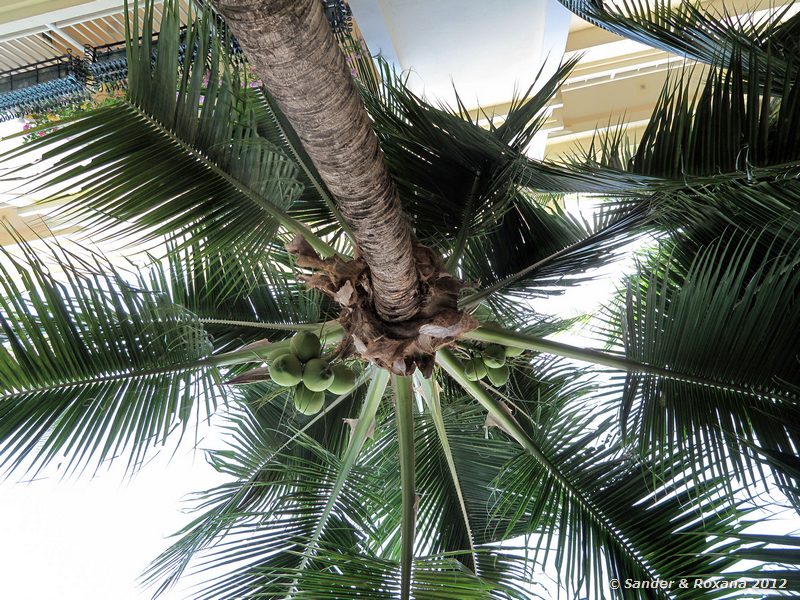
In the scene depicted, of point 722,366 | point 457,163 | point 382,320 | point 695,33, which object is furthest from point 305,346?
point 695,33

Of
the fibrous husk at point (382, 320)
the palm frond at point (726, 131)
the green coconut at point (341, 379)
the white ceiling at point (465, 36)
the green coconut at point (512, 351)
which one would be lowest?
the green coconut at point (341, 379)

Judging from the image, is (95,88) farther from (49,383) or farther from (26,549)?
(49,383)

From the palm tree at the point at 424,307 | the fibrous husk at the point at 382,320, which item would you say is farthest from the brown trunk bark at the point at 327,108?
the fibrous husk at the point at 382,320

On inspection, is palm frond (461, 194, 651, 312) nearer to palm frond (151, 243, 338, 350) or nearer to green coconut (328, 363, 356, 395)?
green coconut (328, 363, 356, 395)

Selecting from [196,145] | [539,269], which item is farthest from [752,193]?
[196,145]

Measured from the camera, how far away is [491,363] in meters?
1.72

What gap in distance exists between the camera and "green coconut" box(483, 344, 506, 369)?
1.71 m

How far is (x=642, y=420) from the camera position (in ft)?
4.26

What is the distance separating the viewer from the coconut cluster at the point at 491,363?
1711mm

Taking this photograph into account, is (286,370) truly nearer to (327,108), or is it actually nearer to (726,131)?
(327,108)

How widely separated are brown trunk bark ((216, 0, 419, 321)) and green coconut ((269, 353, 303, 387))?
34cm

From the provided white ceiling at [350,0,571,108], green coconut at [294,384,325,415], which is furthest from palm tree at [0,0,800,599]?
white ceiling at [350,0,571,108]

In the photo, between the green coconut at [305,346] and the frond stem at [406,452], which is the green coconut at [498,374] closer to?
the frond stem at [406,452]

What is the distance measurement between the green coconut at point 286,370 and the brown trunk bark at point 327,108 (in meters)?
0.34
